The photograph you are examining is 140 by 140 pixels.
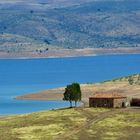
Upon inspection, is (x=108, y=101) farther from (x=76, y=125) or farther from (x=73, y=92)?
(x=76, y=125)

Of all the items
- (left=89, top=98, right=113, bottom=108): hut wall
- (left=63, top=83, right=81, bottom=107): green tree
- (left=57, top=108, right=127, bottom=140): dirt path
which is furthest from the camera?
(left=63, top=83, right=81, bottom=107): green tree

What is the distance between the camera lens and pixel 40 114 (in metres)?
133

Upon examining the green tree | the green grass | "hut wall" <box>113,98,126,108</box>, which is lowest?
the green grass

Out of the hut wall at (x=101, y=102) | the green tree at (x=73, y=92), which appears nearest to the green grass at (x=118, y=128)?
the hut wall at (x=101, y=102)

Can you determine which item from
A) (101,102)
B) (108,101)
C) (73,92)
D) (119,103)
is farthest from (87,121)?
(73,92)

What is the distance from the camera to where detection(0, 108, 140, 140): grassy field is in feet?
364

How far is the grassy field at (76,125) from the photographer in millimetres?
110875

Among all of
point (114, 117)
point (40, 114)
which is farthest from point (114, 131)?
point (40, 114)

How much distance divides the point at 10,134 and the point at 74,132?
10.4m

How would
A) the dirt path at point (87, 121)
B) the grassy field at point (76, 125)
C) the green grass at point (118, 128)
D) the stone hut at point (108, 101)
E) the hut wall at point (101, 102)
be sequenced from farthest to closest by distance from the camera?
the hut wall at point (101, 102) → the stone hut at point (108, 101) → the grassy field at point (76, 125) → the dirt path at point (87, 121) → the green grass at point (118, 128)

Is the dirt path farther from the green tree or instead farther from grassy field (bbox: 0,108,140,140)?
the green tree

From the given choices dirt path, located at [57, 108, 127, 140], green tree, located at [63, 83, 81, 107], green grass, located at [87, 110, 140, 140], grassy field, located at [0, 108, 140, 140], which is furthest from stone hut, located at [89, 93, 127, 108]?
green grass, located at [87, 110, 140, 140]

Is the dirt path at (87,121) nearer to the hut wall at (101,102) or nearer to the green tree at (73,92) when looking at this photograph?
the hut wall at (101,102)

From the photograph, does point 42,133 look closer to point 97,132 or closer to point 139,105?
point 97,132
